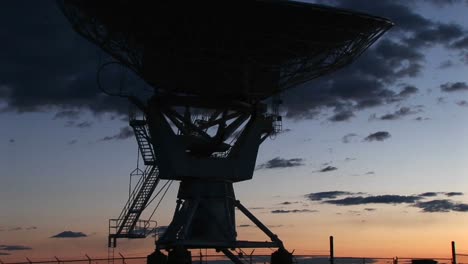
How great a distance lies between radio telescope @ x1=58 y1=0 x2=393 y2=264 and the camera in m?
43.3

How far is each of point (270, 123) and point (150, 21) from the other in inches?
423

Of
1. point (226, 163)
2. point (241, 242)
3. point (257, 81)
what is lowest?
point (241, 242)

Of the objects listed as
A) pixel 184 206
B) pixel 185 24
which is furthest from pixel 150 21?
pixel 184 206

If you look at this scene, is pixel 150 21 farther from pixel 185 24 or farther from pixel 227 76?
pixel 227 76

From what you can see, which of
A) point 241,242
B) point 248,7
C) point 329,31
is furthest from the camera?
point 241,242

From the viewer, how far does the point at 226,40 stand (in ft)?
147

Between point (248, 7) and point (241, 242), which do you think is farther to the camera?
point (241, 242)

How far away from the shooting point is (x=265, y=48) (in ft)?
151

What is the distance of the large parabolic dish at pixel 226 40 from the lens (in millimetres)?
42719

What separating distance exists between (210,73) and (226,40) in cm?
295

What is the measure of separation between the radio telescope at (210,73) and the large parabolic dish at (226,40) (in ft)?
0.20

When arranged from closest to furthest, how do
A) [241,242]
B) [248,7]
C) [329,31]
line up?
1. [248,7]
2. [329,31]
3. [241,242]

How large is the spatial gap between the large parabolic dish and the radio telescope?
0.06m

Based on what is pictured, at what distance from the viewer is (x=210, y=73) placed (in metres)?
47.1
